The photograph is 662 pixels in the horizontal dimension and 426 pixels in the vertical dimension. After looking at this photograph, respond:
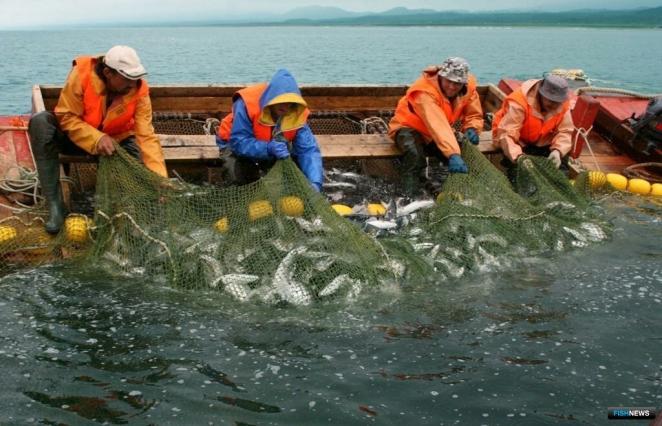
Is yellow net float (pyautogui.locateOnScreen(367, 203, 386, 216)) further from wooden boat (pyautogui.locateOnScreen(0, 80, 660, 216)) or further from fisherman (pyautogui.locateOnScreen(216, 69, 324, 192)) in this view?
wooden boat (pyautogui.locateOnScreen(0, 80, 660, 216))

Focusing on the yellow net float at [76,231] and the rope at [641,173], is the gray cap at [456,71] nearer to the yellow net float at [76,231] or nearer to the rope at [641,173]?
the rope at [641,173]

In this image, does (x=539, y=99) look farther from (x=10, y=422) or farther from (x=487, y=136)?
(x=10, y=422)

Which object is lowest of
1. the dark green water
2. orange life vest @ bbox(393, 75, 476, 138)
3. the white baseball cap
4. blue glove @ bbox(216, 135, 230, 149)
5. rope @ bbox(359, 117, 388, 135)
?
the dark green water

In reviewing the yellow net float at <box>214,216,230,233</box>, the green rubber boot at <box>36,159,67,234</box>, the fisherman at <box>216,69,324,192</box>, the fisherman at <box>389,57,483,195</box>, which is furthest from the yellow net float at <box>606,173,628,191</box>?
the green rubber boot at <box>36,159,67,234</box>

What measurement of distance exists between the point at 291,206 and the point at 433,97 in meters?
3.01

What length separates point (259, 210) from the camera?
6508 millimetres

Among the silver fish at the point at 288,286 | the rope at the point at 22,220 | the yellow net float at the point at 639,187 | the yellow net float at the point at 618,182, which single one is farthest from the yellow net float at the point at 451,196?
the rope at the point at 22,220

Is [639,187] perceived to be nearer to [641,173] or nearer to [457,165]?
[641,173]

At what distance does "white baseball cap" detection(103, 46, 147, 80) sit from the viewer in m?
6.46

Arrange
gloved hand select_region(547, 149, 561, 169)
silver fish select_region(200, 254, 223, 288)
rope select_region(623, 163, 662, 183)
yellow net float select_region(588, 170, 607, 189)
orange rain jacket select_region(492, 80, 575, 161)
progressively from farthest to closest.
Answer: rope select_region(623, 163, 662, 183) < yellow net float select_region(588, 170, 607, 189) < orange rain jacket select_region(492, 80, 575, 161) < gloved hand select_region(547, 149, 561, 169) < silver fish select_region(200, 254, 223, 288)

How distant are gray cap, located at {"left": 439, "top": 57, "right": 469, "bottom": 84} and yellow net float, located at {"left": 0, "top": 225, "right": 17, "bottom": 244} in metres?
5.39

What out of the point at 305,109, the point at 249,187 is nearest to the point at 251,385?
the point at 249,187

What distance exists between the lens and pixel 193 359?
17.2ft

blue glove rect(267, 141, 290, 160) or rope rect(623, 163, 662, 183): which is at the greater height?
blue glove rect(267, 141, 290, 160)
